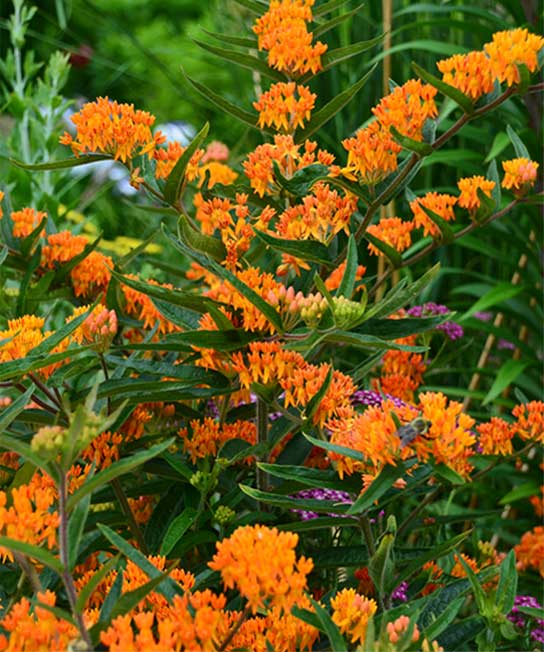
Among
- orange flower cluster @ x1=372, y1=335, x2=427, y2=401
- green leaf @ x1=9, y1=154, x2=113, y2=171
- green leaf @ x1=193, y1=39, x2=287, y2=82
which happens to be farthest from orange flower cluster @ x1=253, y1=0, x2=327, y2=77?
orange flower cluster @ x1=372, y1=335, x2=427, y2=401

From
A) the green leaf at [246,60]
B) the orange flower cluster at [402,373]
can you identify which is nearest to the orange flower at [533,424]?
the orange flower cluster at [402,373]

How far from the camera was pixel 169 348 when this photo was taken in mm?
939

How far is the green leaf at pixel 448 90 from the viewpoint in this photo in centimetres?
96

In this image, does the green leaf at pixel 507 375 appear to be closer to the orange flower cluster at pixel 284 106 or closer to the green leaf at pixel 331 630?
the orange flower cluster at pixel 284 106

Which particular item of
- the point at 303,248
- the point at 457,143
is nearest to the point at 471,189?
the point at 303,248

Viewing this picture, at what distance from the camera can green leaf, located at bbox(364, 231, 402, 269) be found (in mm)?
1033

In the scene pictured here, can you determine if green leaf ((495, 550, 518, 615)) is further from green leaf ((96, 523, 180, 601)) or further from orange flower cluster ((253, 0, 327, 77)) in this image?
orange flower cluster ((253, 0, 327, 77))

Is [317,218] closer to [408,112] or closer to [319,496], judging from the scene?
[408,112]

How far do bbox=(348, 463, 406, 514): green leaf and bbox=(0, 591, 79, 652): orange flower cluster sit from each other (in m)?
0.24

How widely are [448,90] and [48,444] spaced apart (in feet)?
1.89

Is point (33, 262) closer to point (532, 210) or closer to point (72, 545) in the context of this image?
point (72, 545)

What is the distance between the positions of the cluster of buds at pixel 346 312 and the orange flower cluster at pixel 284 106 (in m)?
0.31

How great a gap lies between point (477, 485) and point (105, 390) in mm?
835

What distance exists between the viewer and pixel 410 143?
0.95 meters
